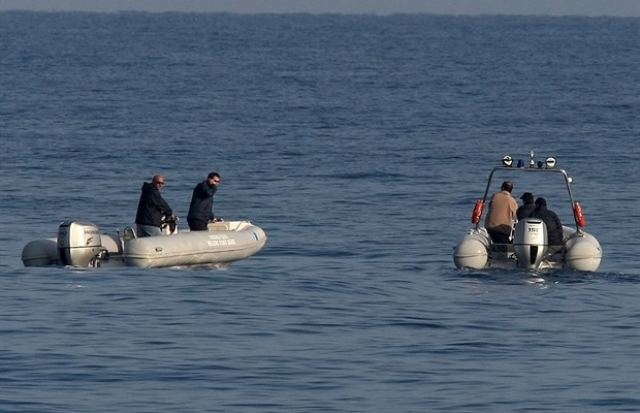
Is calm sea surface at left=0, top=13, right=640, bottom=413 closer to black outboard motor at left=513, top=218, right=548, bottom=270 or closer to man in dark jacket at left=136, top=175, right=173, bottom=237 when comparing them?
black outboard motor at left=513, top=218, right=548, bottom=270

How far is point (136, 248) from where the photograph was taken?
81.3ft

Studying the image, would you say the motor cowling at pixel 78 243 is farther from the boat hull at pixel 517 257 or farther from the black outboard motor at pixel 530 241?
the black outboard motor at pixel 530 241

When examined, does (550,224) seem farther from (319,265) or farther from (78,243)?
(78,243)

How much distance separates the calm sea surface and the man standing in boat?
753mm

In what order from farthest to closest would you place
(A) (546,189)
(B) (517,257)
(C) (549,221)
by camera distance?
(A) (546,189), (C) (549,221), (B) (517,257)

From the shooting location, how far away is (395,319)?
22109 mm

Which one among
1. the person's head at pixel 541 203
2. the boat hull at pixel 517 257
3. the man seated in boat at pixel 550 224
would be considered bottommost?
the boat hull at pixel 517 257

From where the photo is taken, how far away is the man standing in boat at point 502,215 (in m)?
26.0

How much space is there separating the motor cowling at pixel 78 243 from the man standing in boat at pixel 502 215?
5698 millimetres

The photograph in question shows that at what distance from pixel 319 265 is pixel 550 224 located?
3.73m

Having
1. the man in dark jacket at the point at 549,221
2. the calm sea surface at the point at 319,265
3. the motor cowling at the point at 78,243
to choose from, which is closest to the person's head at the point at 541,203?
the man in dark jacket at the point at 549,221

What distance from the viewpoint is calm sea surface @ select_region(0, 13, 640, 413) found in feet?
59.7

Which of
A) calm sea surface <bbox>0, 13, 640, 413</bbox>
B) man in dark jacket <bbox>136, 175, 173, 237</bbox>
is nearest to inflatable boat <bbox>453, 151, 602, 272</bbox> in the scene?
calm sea surface <bbox>0, 13, 640, 413</bbox>

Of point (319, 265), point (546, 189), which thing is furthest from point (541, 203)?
point (546, 189)
